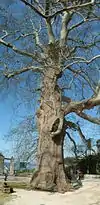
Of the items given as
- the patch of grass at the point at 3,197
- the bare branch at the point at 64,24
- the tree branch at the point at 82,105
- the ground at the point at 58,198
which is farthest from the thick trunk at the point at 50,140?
the bare branch at the point at 64,24

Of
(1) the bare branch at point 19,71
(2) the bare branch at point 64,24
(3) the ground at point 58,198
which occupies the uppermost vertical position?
(2) the bare branch at point 64,24

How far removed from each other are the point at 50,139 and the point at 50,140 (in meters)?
0.05

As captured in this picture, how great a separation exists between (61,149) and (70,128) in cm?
255

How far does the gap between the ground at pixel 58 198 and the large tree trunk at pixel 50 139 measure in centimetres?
113

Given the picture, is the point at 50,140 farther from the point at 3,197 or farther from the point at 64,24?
the point at 64,24

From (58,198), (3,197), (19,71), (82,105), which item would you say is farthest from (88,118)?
(3,197)

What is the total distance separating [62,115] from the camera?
19.0 meters

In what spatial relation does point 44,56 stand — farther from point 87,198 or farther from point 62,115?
point 87,198

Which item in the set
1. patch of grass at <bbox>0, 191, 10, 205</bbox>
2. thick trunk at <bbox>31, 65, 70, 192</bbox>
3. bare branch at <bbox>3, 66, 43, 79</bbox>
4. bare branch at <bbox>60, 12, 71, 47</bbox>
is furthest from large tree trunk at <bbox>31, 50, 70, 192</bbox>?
bare branch at <bbox>60, 12, 71, 47</bbox>

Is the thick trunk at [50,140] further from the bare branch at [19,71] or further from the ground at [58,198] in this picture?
the ground at [58,198]

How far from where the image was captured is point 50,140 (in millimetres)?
18469

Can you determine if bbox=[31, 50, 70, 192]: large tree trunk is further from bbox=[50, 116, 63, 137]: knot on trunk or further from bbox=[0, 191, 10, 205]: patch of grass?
bbox=[0, 191, 10, 205]: patch of grass

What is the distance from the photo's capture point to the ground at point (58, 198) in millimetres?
13969

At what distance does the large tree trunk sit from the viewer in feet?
57.7
